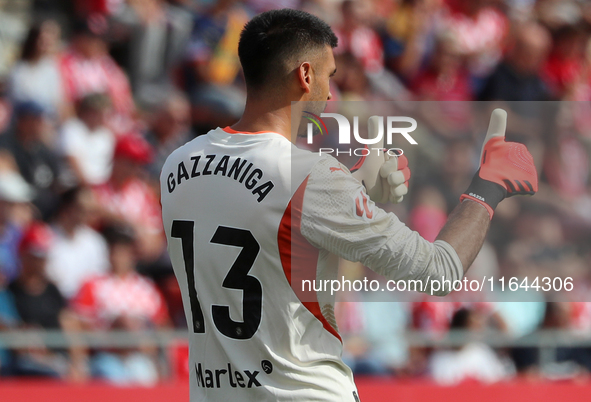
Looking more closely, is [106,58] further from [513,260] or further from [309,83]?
[309,83]

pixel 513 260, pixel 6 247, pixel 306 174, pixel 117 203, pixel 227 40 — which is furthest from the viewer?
pixel 227 40

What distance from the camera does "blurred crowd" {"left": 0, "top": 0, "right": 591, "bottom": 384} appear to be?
544 centimetres

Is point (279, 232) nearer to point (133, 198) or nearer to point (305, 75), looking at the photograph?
point (305, 75)

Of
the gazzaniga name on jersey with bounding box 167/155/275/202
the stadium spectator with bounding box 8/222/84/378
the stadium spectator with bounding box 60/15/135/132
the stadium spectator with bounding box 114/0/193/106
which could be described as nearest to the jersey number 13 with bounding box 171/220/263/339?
the gazzaniga name on jersey with bounding box 167/155/275/202

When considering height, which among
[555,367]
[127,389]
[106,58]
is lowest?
[555,367]

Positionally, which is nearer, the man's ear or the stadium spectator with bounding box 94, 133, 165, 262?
the man's ear

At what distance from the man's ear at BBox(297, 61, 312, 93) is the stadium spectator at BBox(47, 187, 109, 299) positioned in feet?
13.0

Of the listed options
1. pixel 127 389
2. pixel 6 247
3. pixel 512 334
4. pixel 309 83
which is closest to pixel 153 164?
pixel 6 247

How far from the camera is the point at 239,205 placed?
218 centimetres

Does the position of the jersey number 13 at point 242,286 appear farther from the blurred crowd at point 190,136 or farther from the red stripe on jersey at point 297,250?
the blurred crowd at point 190,136

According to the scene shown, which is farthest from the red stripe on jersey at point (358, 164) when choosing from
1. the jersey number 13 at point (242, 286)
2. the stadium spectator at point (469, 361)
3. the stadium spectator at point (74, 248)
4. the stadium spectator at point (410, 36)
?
the stadium spectator at point (410, 36)

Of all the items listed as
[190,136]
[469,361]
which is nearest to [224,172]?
[469,361]

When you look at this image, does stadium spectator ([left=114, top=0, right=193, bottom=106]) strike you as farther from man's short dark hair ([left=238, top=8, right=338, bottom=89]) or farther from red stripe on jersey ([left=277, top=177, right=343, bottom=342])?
red stripe on jersey ([left=277, top=177, right=343, bottom=342])

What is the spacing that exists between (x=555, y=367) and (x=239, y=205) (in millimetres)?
4490
